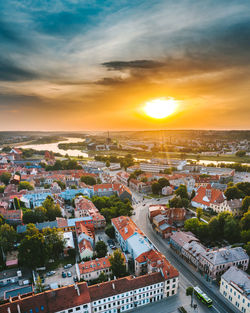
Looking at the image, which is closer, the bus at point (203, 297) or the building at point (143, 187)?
the bus at point (203, 297)

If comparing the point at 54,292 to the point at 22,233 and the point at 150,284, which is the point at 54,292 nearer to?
the point at 150,284

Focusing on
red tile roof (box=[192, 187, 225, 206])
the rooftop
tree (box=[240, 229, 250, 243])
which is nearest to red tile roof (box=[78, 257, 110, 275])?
the rooftop

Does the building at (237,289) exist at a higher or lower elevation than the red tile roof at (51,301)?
lower

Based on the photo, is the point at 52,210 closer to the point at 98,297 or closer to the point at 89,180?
the point at 98,297

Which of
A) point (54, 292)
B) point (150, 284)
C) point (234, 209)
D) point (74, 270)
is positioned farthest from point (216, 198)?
point (54, 292)

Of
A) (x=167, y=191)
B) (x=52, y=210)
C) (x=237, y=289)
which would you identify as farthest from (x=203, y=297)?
(x=167, y=191)

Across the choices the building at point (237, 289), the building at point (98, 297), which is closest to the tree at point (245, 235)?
the building at point (237, 289)

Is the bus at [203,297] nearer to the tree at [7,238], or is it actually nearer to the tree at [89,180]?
the tree at [7,238]
